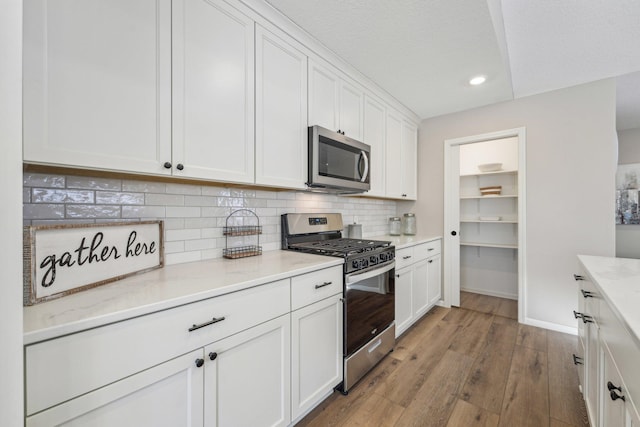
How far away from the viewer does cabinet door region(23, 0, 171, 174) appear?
888 mm

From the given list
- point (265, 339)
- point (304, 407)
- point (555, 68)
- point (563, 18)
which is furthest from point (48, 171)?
point (555, 68)

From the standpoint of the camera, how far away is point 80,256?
96 centimetres

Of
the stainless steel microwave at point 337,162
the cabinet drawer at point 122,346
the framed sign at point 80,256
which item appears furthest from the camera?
the stainless steel microwave at point 337,162

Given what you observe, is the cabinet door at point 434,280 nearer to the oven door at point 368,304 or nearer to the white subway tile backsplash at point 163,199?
the oven door at point 368,304

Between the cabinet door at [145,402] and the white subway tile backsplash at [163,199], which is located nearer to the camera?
the cabinet door at [145,402]

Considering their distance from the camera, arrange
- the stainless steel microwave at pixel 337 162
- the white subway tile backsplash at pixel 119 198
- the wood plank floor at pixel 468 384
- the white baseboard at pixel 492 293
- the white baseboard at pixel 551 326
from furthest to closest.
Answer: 1. the white baseboard at pixel 492 293
2. the white baseboard at pixel 551 326
3. the stainless steel microwave at pixel 337 162
4. the wood plank floor at pixel 468 384
5. the white subway tile backsplash at pixel 119 198

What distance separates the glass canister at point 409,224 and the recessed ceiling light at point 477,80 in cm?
155

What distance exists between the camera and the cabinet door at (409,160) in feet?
10.4

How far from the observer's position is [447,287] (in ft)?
10.8

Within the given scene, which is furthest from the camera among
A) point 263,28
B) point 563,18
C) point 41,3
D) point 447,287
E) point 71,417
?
point 447,287

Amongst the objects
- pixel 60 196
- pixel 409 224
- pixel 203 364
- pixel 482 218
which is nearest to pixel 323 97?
pixel 60 196

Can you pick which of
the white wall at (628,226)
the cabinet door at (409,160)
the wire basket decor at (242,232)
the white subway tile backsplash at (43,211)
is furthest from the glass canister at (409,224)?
the white subway tile backsplash at (43,211)

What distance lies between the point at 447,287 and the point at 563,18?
267cm

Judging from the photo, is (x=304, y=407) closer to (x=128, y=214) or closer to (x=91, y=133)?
(x=128, y=214)
